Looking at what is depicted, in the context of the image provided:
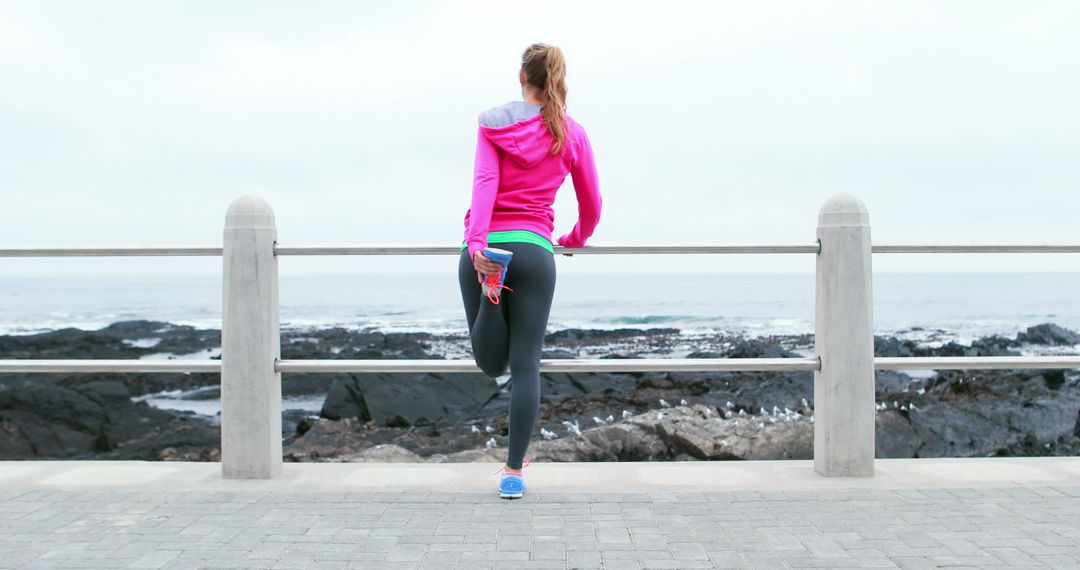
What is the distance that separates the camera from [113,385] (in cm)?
941

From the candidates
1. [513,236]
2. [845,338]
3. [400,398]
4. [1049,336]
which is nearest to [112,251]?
[513,236]

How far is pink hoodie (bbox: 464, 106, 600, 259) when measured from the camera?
11.0 ft

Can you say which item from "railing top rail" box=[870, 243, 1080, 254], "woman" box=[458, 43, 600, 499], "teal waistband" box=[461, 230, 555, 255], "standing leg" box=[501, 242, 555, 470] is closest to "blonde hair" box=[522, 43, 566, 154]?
"woman" box=[458, 43, 600, 499]

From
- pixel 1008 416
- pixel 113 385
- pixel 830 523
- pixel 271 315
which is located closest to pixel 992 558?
pixel 830 523

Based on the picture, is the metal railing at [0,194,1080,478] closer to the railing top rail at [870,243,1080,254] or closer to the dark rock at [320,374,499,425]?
the railing top rail at [870,243,1080,254]

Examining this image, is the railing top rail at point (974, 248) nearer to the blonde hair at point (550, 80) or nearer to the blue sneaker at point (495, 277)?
the blonde hair at point (550, 80)

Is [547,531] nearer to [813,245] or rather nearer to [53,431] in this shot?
[813,245]

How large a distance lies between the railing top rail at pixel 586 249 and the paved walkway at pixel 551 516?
110 centimetres

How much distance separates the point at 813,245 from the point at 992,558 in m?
1.65

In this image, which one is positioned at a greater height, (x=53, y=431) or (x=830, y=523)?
(x=830, y=523)

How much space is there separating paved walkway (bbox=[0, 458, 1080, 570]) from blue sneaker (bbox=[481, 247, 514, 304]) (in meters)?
0.90

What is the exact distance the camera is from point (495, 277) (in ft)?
10.8

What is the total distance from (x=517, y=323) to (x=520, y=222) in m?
0.44

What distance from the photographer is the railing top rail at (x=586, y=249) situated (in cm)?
381
